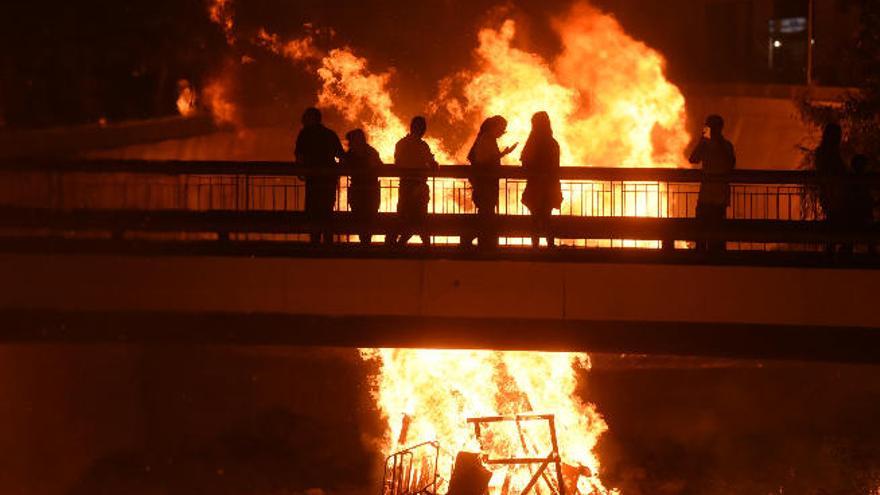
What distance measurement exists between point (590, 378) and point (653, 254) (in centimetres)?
683

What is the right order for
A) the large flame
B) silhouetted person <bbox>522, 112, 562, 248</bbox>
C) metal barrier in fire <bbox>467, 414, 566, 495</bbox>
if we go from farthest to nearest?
the large flame → metal barrier in fire <bbox>467, 414, 566, 495</bbox> → silhouetted person <bbox>522, 112, 562, 248</bbox>

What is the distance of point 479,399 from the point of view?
1576cm

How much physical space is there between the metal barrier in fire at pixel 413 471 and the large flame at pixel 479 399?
177 millimetres

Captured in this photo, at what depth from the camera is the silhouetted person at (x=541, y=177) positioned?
13.4 metres

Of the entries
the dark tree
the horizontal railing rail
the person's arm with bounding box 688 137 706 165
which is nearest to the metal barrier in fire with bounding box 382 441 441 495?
the horizontal railing rail

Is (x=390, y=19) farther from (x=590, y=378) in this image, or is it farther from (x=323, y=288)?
(x=323, y=288)

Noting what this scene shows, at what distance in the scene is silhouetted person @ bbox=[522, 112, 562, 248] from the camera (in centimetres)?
1338

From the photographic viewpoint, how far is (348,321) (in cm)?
1266

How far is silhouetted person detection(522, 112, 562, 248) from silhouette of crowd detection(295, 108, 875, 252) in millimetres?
11

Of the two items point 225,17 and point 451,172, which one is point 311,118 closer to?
point 451,172

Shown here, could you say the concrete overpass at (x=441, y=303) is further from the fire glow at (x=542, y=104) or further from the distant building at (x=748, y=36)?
the distant building at (x=748, y=36)

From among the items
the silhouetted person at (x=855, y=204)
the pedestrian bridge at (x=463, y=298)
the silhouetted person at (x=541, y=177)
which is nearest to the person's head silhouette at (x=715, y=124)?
the pedestrian bridge at (x=463, y=298)

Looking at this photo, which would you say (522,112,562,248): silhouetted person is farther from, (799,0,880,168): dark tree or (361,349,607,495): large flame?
(799,0,880,168): dark tree

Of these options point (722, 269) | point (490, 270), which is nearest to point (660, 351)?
A: point (722, 269)
